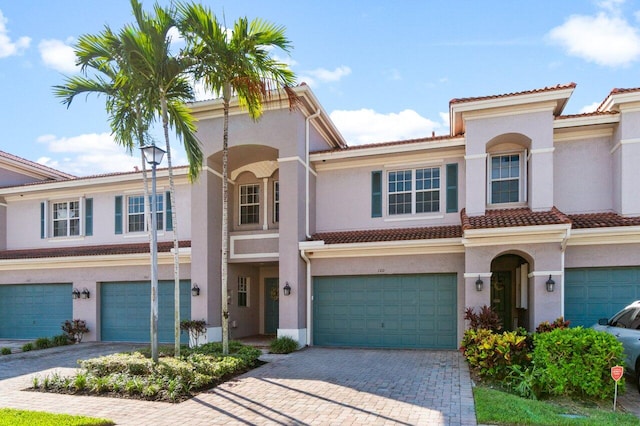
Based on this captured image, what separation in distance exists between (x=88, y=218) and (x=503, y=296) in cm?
1588

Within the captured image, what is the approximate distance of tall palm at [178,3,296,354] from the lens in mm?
10156

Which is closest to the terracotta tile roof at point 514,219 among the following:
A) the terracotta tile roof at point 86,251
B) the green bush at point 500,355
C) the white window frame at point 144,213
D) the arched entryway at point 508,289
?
the arched entryway at point 508,289

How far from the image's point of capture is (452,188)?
14.0 metres

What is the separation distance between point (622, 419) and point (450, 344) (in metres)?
6.38

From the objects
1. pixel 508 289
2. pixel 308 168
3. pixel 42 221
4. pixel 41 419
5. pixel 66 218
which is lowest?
pixel 41 419

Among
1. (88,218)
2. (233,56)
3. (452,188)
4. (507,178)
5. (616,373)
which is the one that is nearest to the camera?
(616,373)

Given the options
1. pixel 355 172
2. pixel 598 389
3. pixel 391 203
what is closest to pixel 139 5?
pixel 355 172

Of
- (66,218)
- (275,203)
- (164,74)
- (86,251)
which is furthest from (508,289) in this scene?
(66,218)

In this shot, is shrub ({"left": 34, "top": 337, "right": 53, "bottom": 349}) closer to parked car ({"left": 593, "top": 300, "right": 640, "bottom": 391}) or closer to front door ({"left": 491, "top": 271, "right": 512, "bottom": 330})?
front door ({"left": 491, "top": 271, "right": 512, "bottom": 330})

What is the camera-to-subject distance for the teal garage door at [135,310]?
1572cm

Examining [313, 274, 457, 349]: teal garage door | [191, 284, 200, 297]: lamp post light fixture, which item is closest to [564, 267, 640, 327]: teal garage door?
[313, 274, 457, 349]: teal garage door

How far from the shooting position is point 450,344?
1320 centimetres

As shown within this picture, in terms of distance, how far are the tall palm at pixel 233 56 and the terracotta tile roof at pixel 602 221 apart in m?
8.57

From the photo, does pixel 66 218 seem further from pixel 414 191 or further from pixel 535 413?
pixel 535 413
